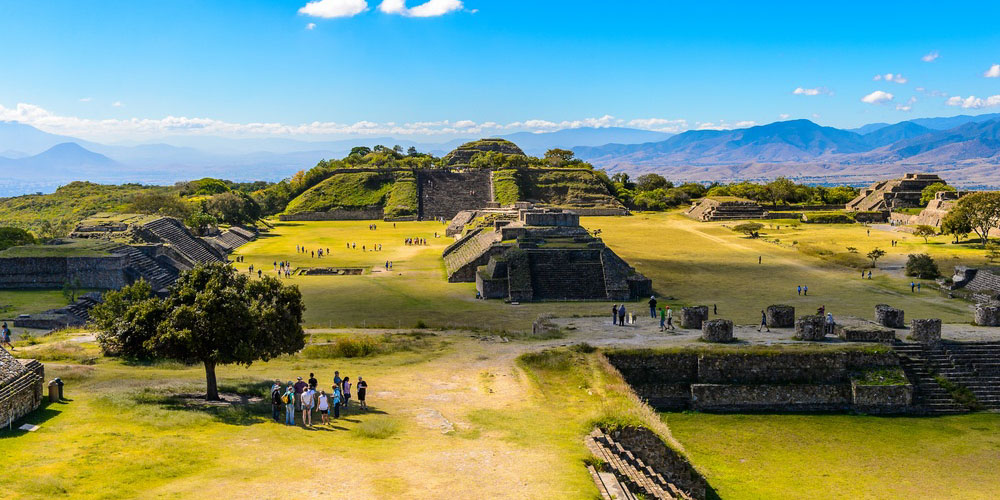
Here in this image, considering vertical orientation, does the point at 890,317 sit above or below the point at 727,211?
below

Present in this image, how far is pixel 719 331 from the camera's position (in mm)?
26672

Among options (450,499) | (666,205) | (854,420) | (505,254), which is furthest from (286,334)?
(666,205)

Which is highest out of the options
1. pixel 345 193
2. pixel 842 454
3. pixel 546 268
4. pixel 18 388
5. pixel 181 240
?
pixel 345 193

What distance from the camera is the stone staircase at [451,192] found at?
328ft

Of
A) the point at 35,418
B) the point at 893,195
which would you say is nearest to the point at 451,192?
the point at 893,195

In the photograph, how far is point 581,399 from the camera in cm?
2145

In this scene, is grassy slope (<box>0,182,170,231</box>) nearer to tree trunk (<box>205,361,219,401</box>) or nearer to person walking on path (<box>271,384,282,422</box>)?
tree trunk (<box>205,361,219,401</box>)

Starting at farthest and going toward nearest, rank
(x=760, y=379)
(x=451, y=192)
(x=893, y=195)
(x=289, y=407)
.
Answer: (x=451, y=192)
(x=893, y=195)
(x=760, y=379)
(x=289, y=407)

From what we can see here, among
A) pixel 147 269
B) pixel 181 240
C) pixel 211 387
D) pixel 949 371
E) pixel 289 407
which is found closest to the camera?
pixel 289 407

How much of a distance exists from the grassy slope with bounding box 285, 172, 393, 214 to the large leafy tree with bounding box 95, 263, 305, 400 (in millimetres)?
78464

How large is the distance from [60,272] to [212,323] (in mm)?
28450

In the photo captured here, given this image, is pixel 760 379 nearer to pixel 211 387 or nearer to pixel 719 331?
pixel 719 331

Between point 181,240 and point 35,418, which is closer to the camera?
point 35,418

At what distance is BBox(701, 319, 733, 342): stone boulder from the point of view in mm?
26609
